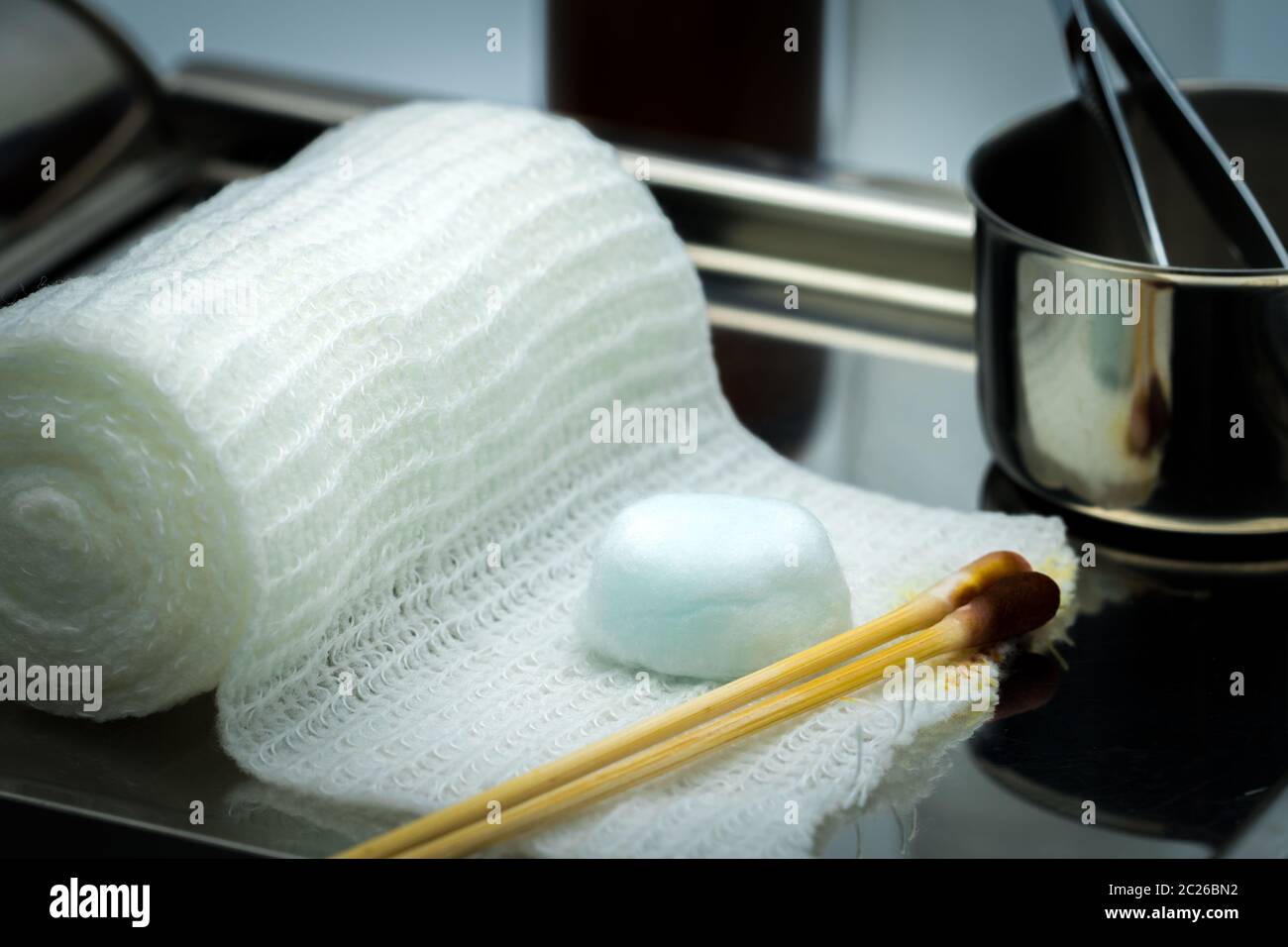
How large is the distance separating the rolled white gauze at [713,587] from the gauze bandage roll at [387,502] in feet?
0.05

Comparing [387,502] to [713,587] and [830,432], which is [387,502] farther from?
[830,432]

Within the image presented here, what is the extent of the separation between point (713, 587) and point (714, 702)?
1.6 inches

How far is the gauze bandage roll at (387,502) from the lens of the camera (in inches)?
21.7

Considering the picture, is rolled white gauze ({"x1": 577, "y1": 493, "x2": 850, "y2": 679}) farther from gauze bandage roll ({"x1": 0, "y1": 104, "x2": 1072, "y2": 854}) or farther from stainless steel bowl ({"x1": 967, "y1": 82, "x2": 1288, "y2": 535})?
stainless steel bowl ({"x1": 967, "y1": 82, "x2": 1288, "y2": 535})

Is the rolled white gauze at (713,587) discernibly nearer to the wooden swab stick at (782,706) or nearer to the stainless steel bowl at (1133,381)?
the wooden swab stick at (782,706)

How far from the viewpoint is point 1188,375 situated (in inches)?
25.9

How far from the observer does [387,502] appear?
2.02ft

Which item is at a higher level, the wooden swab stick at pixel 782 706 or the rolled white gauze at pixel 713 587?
the rolled white gauze at pixel 713 587

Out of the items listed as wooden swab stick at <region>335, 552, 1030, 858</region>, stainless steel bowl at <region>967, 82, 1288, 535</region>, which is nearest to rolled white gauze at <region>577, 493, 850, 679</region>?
wooden swab stick at <region>335, 552, 1030, 858</region>

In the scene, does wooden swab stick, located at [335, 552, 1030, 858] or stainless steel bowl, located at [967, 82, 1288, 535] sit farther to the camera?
stainless steel bowl, located at [967, 82, 1288, 535]

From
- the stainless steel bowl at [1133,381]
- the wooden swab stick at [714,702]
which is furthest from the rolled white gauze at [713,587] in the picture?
the stainless steel bowl at [1133,381]

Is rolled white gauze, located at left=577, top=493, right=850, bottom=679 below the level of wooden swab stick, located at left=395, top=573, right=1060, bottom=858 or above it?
above

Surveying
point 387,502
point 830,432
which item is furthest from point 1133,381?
point 387,502

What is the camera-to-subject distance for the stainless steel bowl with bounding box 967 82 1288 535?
0.65 meters
